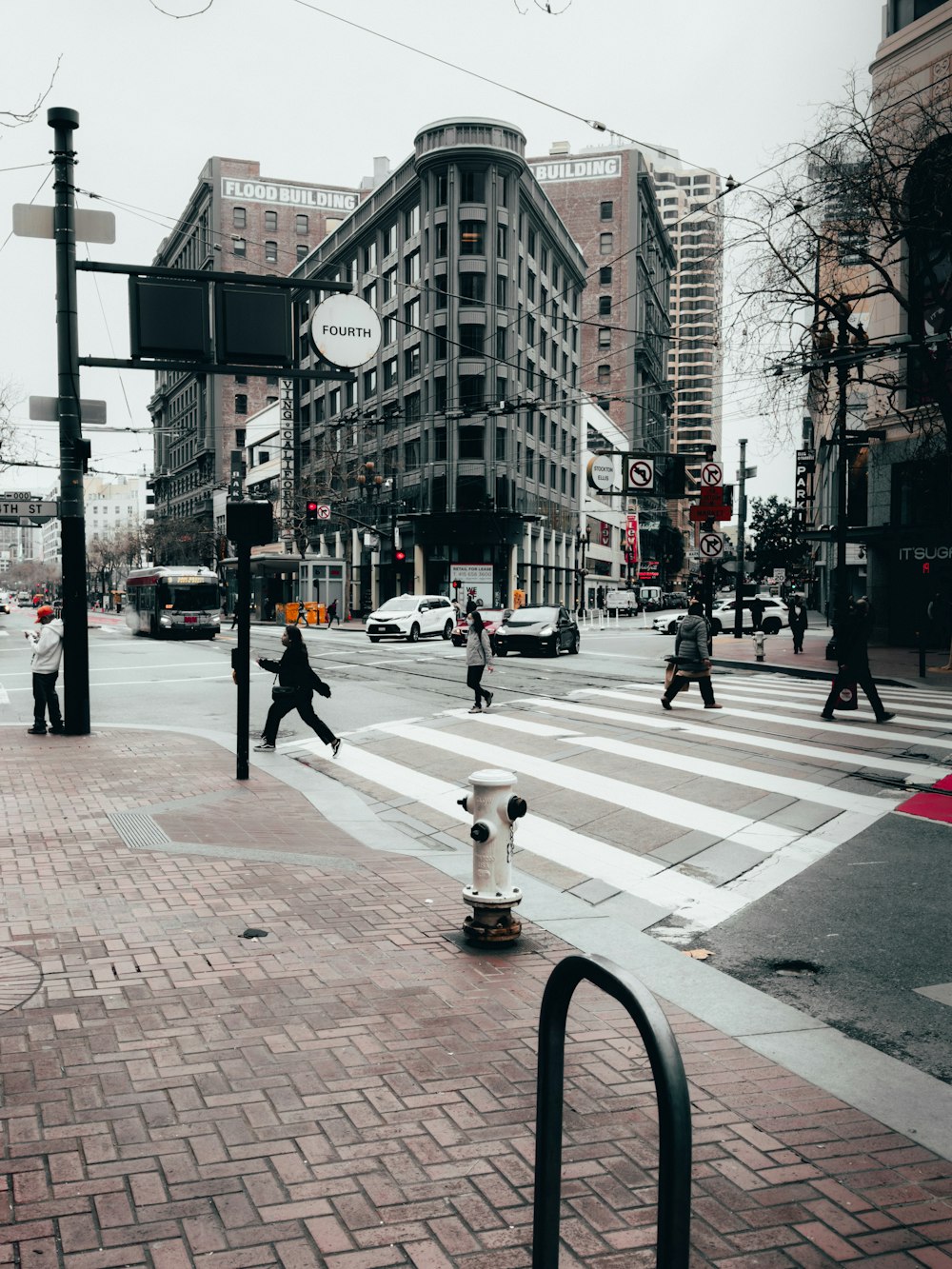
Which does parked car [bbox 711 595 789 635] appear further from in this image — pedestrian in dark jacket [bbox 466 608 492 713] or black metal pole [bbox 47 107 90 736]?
black metal pole [bbox 47 107 90 736]

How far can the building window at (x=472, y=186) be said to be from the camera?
194ft

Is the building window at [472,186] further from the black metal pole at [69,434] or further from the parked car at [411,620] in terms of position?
the black metal pole at [69,434]

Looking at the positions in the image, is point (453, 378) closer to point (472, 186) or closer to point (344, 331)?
point (472, 186)

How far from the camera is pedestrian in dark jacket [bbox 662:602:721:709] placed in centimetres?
1661

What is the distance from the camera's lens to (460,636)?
32750 millimetres

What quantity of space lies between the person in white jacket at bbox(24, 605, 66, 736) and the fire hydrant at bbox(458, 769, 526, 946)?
30.7 ft

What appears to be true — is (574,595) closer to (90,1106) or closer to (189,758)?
(189,758)

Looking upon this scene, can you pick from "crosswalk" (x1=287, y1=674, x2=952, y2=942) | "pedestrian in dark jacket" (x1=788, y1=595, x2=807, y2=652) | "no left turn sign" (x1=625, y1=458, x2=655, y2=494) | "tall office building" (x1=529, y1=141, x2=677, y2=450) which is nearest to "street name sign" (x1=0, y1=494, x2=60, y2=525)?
"crosswalk" (x1=287, y1=674, x2=952, y2=942)

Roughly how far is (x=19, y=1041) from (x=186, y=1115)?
1.02 meters

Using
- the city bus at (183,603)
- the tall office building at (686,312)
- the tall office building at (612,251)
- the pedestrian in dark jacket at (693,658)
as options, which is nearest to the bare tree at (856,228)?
the pedestrian in dark jacket at (693,658)

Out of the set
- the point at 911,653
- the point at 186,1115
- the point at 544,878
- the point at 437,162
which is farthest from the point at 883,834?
the point at 437,162

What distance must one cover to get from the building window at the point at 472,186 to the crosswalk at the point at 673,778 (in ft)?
157

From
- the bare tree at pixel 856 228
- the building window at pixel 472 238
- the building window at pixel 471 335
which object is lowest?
the bare tree at pixel 856 228

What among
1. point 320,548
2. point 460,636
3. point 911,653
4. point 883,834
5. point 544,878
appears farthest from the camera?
point 320,548
